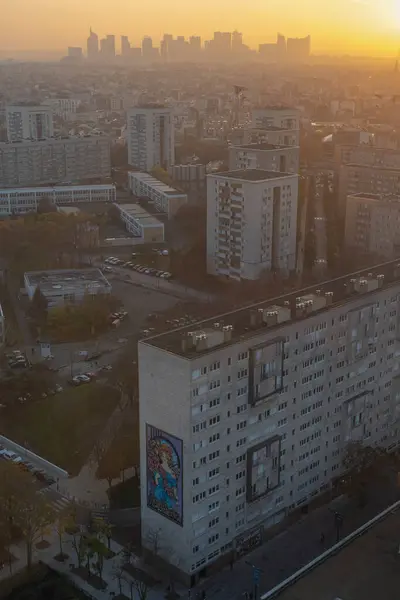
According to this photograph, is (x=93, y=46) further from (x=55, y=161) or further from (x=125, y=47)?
(x=55, y=161)

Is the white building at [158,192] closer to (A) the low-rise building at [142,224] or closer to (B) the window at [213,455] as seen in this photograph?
(A) the low-rise building at [142,224]

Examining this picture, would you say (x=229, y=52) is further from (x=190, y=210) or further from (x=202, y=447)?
(x=202, y=447)

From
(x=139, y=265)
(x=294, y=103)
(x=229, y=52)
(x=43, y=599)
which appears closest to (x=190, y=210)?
(x=139, y=265)

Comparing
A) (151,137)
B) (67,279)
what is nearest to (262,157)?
(67,279)

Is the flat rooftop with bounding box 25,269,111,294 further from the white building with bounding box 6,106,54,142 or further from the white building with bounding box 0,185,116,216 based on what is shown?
the white building with bounding box 6,106,54,142

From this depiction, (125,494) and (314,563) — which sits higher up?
(314,563)

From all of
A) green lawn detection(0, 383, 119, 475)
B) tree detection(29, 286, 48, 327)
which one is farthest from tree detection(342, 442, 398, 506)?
tree detection(29, 286, 48, 327)

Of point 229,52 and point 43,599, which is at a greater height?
point 229,52
